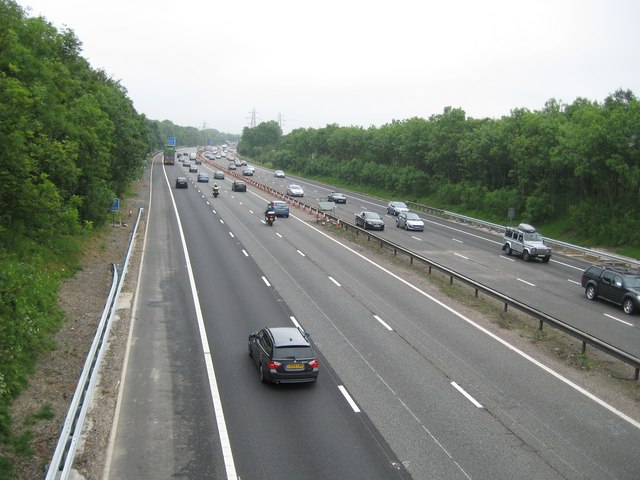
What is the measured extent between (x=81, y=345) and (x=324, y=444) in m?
9.78

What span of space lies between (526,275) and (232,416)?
23.5m

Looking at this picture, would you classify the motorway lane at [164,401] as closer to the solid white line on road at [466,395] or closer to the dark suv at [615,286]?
the solid white line on road at [466,395]

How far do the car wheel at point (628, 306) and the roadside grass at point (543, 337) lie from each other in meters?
4.96

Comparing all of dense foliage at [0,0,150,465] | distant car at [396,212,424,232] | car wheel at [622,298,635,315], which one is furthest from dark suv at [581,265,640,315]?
distant car at [396,212,424,232]

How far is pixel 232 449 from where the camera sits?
40.0 ft

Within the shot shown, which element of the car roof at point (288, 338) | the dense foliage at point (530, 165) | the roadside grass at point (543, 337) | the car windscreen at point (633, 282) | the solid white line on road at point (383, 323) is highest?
the dense foliage at point (530, 165)

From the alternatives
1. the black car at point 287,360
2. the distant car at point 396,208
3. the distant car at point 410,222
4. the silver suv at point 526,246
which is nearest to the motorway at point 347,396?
the black car at point 287,360

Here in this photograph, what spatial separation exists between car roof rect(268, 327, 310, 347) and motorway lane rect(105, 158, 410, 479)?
1150mm

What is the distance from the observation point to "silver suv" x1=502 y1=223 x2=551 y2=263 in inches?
1471

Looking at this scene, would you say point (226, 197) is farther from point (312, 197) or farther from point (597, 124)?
point (597, 124)

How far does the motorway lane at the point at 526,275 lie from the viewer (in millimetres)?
23109

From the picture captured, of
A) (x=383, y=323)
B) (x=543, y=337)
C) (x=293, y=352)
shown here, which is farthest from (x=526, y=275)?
(x=293, y=352)

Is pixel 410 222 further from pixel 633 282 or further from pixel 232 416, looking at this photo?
pixel 232 416

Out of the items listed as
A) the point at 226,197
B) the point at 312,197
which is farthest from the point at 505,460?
the point at 312,197
